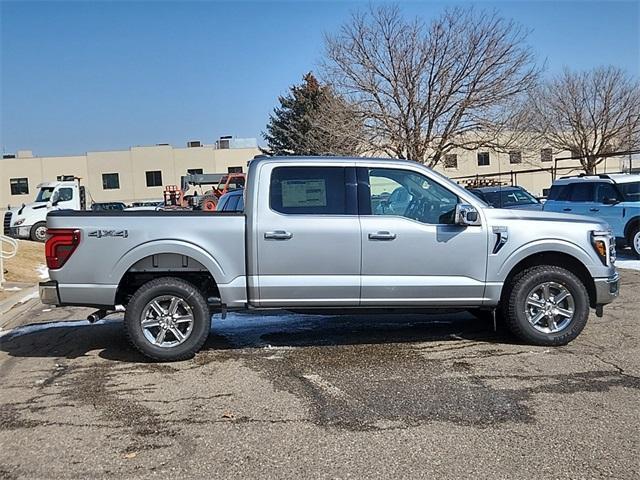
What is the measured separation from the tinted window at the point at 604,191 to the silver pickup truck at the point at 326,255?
811cm

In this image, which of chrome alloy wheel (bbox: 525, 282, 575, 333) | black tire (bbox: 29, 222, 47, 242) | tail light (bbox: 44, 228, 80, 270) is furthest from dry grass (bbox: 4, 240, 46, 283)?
chrome alloy wheel (bbox: 525, 282, 575, 333)

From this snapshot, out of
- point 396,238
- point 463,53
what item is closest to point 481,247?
point 396,238

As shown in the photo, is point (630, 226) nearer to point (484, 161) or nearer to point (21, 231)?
point (21, 231)

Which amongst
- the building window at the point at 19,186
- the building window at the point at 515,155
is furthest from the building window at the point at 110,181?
the building window at the point at 515,155

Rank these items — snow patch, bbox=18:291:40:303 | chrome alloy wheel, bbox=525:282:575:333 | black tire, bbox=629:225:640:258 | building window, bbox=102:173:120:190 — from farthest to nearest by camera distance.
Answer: building window, bbox=102:173:120:190 → black tire, bbox=629:225:640:258 → snow patch, bbox=18:291:40:303 → chrome alloy wheel, bbox=525:282:575:333

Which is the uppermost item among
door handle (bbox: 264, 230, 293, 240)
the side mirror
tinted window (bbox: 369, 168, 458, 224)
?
tinted window (bbox: 369, 168, 458, 224)

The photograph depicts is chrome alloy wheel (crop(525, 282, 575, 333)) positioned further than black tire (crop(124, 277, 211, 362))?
Yes

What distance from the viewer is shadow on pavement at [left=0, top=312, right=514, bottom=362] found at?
6.90m

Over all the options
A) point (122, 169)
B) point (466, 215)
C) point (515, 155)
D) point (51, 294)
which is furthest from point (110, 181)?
point (466, 215)

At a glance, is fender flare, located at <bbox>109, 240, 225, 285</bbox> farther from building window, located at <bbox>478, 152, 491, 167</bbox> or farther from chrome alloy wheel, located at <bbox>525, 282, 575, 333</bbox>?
building window, located at <bbox>478, 152, 491, 167</bbox>

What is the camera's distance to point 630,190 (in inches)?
544

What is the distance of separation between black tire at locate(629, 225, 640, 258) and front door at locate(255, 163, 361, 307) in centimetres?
949

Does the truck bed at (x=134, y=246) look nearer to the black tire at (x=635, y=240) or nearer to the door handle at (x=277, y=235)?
the door handle at (x=277, y=235)

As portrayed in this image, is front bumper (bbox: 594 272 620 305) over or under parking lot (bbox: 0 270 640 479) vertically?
over
